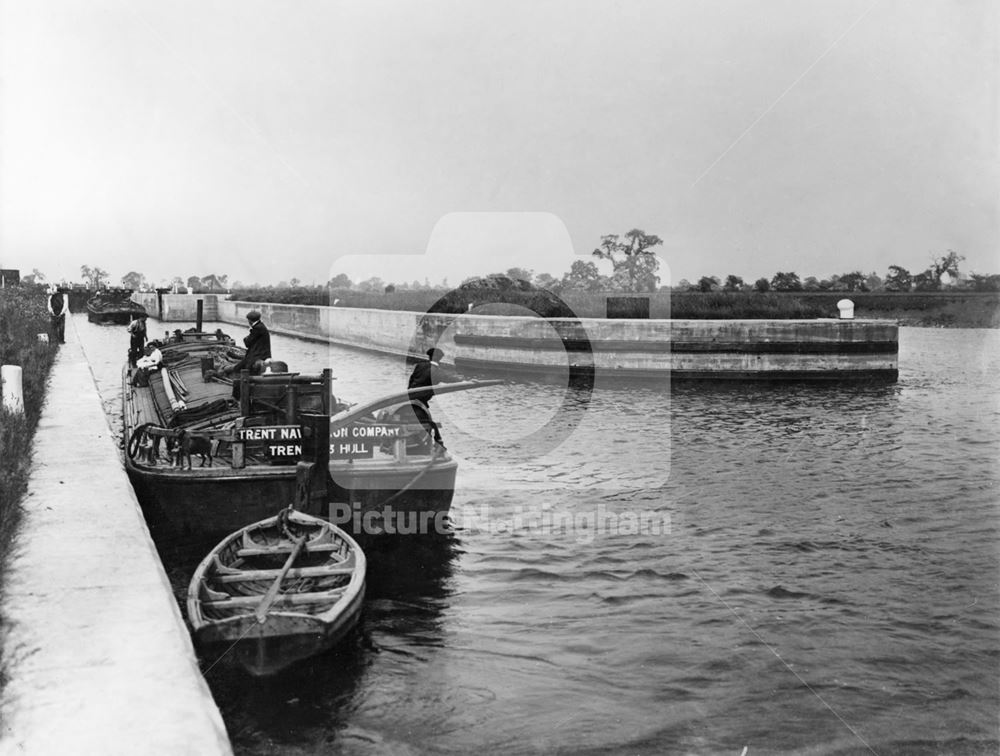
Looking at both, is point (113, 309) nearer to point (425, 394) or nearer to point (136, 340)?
point (136, 340)

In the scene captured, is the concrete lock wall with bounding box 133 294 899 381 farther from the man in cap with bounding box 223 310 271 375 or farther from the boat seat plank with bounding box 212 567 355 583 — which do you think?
the boat seat plank with bounding box 212 567 355 583

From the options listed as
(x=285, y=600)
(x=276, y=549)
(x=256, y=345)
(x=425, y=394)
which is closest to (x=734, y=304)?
(x=256, y=345)

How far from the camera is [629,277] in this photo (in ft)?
147

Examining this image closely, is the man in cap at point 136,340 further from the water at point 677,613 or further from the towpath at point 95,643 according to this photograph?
the towpath at point 95,643

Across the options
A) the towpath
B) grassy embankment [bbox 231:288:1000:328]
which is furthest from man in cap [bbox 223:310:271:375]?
grassy embankment [bbox 231:288:1000:328]

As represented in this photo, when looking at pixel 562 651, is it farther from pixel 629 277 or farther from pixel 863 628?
pixel 629 277

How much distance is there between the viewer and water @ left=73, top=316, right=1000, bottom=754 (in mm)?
6781

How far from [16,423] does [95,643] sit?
6421 mm

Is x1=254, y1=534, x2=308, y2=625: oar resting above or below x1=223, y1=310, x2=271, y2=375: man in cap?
below

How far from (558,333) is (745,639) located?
71.6 feet

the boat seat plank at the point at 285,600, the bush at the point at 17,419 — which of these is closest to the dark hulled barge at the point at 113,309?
the bush at the point at 17,419

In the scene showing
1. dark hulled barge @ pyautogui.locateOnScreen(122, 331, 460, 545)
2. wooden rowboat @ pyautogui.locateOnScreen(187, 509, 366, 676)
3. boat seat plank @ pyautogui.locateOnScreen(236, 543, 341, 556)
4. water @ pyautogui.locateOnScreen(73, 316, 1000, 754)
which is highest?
dark hulled barge @ pyautogui.locateOnScreen(122, 331, 460, 545)

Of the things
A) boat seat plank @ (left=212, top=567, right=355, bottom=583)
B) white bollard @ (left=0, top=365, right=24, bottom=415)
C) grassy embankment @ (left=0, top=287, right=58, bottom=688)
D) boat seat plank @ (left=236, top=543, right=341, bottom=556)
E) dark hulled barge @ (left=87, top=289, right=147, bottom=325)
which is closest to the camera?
boat seat plank @ (left=212, top=567, right=355, bottom=583)

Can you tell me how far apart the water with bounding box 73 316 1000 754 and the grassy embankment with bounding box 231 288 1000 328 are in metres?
16.9
